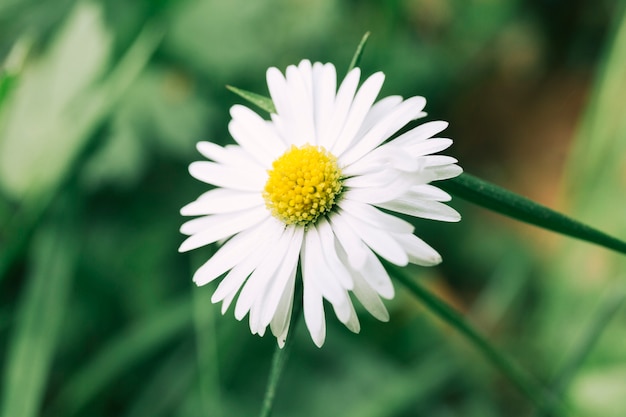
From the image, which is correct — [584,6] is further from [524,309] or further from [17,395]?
[17,395]

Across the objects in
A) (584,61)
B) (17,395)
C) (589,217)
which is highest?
(584,61)

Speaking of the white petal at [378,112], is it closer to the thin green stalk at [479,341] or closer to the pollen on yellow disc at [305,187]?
the pollen on yellow disc at [305,187]

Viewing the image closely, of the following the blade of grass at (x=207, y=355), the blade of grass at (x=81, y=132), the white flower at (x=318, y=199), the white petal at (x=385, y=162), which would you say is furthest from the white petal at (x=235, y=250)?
the blade of grass at (x=81, y=132)

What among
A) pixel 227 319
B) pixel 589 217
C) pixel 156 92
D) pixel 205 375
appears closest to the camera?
pixel 205 375

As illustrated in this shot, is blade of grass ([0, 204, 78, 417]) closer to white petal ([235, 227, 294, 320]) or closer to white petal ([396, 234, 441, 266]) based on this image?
white petal ([235, 227, 294, 320])

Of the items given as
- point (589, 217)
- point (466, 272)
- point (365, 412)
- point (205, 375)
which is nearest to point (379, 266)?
point (205, 375)

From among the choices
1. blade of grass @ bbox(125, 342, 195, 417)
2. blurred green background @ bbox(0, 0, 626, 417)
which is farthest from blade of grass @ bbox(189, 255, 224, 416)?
blade of grass @ bbox(125, 342, 195, 417)

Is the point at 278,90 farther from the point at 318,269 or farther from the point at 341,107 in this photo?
the point at 318,269
